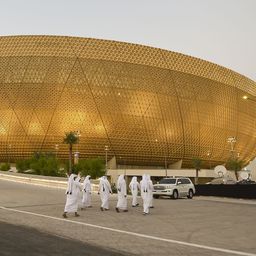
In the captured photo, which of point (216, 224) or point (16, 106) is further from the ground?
point (16, 106)

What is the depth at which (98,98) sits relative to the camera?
3091 inches

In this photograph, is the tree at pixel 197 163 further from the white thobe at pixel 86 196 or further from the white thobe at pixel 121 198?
the white thobe at pixel 121 198

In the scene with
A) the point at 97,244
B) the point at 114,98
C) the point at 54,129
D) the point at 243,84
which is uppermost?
the point at 243,84

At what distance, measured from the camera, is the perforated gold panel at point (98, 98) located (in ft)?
253

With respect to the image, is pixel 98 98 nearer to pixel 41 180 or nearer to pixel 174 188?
pixel 41 180

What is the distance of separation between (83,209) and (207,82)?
72457mm

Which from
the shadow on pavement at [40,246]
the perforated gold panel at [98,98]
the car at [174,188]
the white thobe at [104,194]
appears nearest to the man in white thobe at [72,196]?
the white thobe at [104,194]

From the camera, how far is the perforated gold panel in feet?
253

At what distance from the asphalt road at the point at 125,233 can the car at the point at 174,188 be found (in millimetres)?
10714

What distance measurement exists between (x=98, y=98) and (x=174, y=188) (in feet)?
162

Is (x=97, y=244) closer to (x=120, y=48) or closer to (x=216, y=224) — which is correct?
(x=216, y=224)

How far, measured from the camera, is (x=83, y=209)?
20.6 m

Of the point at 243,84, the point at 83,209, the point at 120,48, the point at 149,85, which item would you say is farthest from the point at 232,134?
the point at 83,209

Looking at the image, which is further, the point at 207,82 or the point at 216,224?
the point at 207,82
